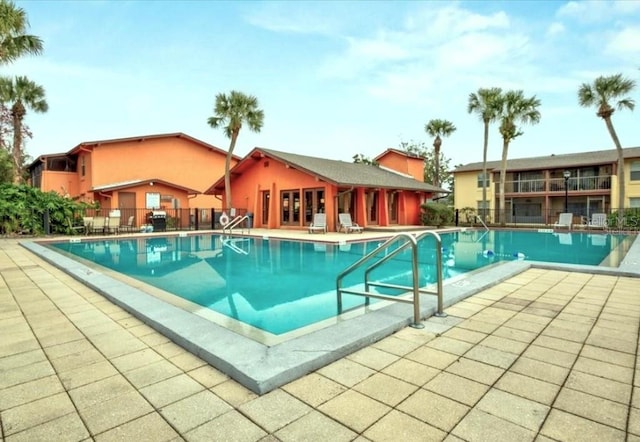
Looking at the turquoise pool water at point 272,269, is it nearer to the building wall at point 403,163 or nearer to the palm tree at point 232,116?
the palm tree at point 232,116

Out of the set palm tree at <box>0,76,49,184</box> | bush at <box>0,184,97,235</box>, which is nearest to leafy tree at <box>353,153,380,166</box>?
palm tree at <box>0,76,49,184</box>

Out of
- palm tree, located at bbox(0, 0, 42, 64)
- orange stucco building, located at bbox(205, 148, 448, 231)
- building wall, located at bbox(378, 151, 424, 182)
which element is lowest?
orange stucco building, located at bbox(205, 148, 448, 231)

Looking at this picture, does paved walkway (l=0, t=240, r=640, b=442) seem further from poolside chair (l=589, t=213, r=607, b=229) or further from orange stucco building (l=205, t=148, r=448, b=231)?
poolside chair (l=589, t=213, r=607, b=229)

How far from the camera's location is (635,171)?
25125 millimetres

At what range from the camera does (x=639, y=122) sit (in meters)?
22.2

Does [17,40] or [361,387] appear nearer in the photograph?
[361,387]

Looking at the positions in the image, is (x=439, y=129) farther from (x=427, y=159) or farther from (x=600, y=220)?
(x=600, y=220)

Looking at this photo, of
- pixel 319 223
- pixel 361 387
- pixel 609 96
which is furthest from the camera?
pixel 609 96

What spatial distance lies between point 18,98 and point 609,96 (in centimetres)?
3784

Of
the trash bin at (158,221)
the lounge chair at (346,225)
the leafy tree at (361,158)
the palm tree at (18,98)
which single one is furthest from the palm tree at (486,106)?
the palm tree at (18,98)

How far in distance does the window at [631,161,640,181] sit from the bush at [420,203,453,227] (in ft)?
45.7

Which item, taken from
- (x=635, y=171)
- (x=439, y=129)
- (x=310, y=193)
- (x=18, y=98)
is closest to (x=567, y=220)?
(x=635, y=171)

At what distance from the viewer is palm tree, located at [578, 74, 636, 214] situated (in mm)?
19812

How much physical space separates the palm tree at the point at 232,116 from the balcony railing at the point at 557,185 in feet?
69.2
